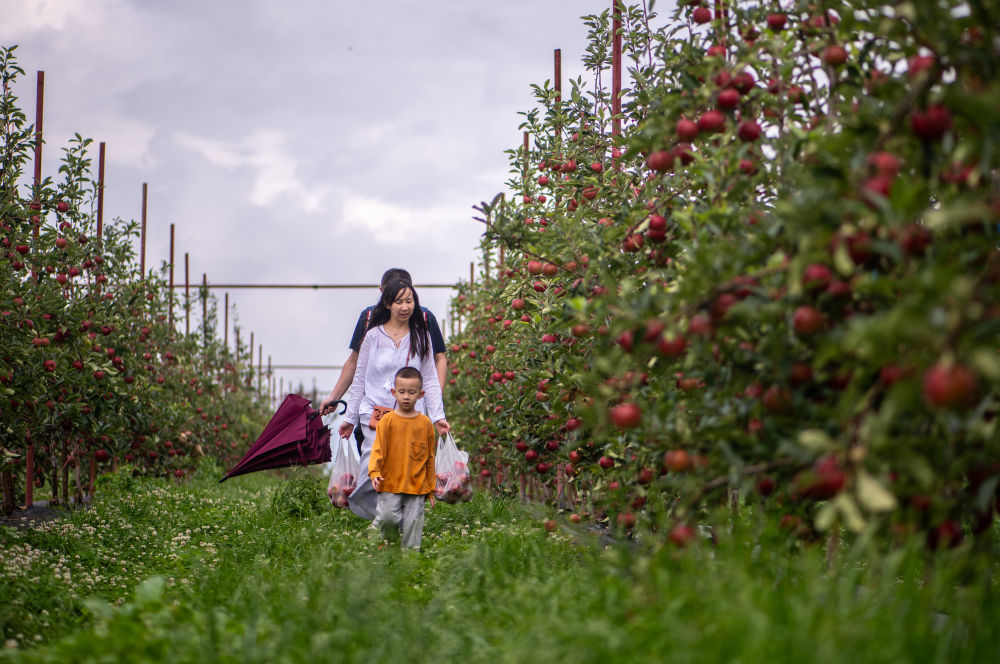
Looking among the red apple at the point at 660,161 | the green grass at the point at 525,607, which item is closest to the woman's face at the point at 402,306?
the green grass at the point at 525,607

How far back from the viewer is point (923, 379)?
169cm

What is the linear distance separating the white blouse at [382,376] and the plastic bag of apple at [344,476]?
179 millimetres

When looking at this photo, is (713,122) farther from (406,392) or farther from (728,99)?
(406,392)

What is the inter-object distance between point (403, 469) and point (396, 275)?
1232mm

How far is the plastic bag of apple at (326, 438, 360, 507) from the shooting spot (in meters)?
5.14

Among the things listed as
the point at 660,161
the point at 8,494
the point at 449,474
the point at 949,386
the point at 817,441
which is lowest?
the point at 8,494

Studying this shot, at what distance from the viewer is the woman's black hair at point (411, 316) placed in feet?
16.9

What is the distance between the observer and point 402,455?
4.73 metres

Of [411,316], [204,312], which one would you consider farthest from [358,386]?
[204,312]

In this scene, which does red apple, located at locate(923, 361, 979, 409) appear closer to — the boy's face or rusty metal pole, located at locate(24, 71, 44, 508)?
the boy's face

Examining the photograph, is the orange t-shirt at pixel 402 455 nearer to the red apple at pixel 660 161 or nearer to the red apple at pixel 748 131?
the red apple at pixel 660 161

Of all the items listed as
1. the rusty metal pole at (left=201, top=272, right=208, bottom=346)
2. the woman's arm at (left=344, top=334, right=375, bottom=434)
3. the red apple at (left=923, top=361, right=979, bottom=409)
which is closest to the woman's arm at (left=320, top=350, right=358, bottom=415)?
the woman's arm at (left=344, top=334, right=375, bottom=434)

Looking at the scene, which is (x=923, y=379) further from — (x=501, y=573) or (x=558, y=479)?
(x=558, y=479)

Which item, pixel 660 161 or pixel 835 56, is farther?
pixel 660 161
